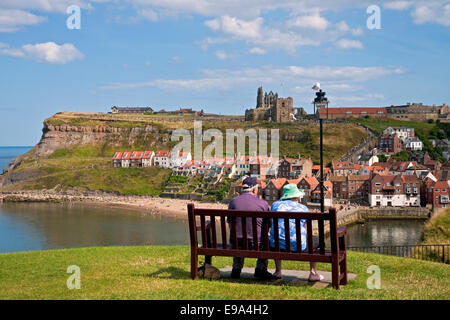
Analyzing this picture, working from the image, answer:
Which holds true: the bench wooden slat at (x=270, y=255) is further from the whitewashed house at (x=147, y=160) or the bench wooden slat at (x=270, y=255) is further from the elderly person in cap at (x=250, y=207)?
the whitewashed house at (x=147, y=160)

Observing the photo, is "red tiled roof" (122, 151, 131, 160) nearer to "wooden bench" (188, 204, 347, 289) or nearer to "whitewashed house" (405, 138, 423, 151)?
"whitewashed house" (405, 138, 423, 151)

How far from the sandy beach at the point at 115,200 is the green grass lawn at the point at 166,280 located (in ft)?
172

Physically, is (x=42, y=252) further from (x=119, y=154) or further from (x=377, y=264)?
(x=119, y=154)

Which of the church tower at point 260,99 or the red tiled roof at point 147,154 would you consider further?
the church tower at point 260,99

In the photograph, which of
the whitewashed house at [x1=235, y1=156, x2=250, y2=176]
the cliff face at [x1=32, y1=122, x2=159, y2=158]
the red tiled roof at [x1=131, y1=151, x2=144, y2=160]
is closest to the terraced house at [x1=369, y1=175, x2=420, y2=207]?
the whitewashed house at [x1=235, y1=156, x2=250, y2=176]

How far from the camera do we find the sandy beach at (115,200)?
228 ft

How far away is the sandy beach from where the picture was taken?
69425mm

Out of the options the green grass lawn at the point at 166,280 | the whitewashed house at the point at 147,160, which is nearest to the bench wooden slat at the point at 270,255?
the green grass lawn at the point at 166,280

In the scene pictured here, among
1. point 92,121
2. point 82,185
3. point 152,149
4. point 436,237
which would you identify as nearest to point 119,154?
point 152,149

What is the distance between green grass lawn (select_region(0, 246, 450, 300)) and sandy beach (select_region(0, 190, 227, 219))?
5239 cm

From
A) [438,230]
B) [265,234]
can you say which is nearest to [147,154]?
[438,230]

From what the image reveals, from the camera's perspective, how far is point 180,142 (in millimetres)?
123688

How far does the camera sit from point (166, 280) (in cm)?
782

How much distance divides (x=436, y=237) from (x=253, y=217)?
15283 millimetres
